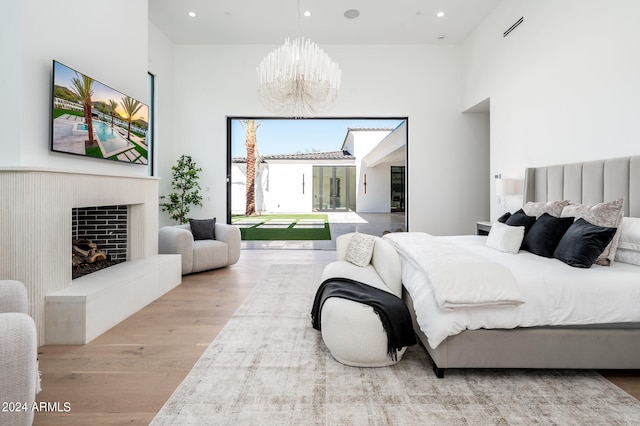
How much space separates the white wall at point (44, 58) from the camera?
2.46 metres

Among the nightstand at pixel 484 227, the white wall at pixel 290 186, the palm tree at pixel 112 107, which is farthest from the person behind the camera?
the white wall at pixel 290 186

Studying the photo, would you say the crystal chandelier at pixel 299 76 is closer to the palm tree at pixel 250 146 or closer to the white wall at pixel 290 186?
the palm tree at pixel 250 146

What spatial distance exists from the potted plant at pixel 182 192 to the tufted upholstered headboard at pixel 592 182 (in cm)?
566

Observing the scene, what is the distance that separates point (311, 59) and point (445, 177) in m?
3.93

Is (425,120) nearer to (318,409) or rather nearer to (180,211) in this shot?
(180,211)

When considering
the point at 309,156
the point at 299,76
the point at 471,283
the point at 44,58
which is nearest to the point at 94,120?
the point at 44,58

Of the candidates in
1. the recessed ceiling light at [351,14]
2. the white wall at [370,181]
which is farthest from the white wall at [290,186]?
the recessed ceiling light at [351,14]

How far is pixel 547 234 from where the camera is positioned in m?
2.73

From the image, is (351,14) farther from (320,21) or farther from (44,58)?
(44,58)

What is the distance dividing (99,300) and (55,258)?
0.46 meters

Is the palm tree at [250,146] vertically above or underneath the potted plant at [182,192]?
above

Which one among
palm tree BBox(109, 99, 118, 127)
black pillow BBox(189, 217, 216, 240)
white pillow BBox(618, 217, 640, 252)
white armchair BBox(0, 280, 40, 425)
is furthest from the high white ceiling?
white armchair BBox(0, 280, 40, 425)

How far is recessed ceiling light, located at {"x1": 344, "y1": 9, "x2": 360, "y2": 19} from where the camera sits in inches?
213

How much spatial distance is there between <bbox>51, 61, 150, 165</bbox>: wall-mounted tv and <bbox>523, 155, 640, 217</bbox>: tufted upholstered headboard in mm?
4831
